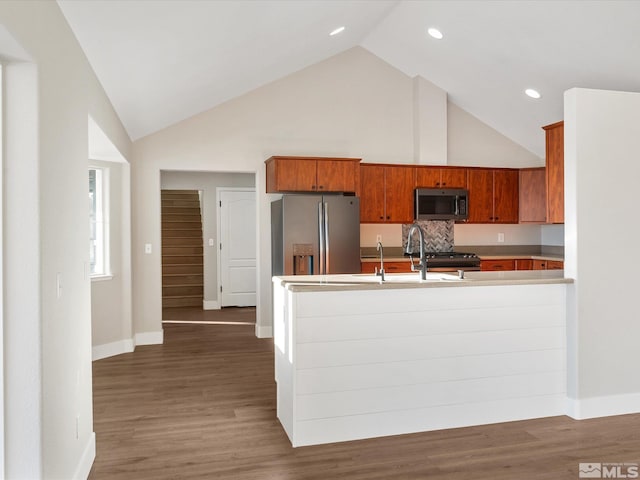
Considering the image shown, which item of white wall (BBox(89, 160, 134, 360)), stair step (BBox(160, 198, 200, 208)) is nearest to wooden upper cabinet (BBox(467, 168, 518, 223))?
white wall (BBox(89, 160, 134, 360))

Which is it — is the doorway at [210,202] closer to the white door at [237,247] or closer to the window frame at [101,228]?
the white door at [237,247]

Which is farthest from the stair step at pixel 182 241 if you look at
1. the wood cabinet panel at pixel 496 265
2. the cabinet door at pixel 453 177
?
the wood cabinet panel at pixel 496 265

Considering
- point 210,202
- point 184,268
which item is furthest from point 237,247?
point 184,268

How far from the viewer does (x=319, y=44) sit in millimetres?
5758

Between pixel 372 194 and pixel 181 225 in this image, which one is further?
pixel 181 225

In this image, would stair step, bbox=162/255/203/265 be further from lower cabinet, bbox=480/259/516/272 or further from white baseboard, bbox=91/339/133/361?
lower cabinet, bbox=480/259/516/272

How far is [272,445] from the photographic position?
3205 millimetres

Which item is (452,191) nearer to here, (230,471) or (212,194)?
(212,194)

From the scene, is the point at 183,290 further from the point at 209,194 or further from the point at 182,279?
the point at 209,194

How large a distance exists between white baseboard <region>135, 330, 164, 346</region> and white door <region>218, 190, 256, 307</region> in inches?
112

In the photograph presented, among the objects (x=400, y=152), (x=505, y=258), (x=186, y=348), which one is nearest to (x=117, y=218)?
(x=186, y=348)

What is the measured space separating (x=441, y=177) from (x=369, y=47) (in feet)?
6.13

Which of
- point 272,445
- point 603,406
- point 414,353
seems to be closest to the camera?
point 272,445

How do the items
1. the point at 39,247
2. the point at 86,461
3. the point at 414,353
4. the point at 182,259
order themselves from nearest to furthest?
the point at 39,247
the point at 86,461
the point at 414,353
the point at 182,259
